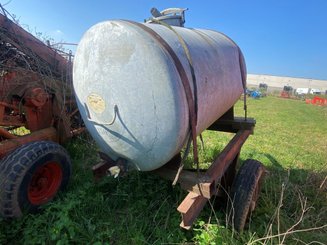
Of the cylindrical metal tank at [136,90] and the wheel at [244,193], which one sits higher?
the cylindrical metal tank at [136,90]

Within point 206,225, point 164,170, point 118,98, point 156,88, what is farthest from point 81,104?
point 206,225

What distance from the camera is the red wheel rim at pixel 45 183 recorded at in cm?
287

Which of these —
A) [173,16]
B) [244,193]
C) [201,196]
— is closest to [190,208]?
[201,196]

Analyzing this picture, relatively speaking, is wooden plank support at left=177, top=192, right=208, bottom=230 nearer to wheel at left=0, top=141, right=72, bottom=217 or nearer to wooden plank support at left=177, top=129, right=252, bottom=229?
wooden plank support at left=177, top=129, right=252, bottom=229

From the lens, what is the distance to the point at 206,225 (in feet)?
8.93

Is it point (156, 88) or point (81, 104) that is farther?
point (81, 104)

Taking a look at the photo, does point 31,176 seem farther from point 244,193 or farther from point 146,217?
point 244,193

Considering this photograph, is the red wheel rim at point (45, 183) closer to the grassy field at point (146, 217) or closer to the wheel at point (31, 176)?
the wheel at point (31, 176)

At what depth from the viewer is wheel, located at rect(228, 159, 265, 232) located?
9.09 feet

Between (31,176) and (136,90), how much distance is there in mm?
1488

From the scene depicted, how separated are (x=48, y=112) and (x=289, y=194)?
3422 mm

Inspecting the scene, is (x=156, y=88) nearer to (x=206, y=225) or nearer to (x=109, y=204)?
(x=206, y=225)

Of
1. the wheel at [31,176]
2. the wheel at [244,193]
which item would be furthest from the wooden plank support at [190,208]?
the wheel at [31,176]

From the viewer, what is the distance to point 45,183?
3016 mm
